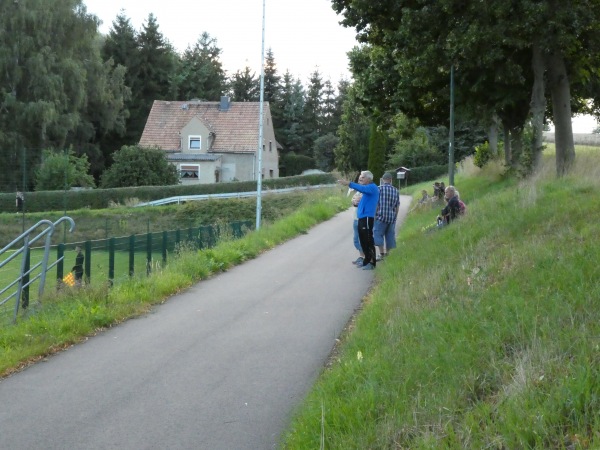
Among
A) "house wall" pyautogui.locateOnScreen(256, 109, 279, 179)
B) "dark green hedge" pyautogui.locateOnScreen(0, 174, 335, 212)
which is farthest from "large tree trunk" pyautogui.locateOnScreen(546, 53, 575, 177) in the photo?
"house wall" pyautogui.locateOnScreen(256, 109, 279, 179)

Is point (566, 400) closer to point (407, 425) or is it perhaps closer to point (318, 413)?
point (407, 425)

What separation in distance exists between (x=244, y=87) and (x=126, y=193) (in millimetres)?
51043

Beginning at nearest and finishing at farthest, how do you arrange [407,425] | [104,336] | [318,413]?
[407,425]
[318,413]
[104,336]

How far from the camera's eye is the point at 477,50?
19484 millimetres

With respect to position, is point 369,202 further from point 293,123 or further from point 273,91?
point 273,91

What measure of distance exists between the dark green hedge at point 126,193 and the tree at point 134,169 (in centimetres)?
253

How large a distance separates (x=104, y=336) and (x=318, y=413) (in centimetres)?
472

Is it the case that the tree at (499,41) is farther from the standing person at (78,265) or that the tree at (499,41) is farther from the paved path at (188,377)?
the standing person at (78,265)

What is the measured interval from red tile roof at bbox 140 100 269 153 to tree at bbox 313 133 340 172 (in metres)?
19.1

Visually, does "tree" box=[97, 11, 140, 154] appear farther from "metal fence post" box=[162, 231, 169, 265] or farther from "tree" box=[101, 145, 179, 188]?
"metal fence post" box=[162, 231, 169, 265]

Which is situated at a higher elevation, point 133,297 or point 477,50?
point 477,50

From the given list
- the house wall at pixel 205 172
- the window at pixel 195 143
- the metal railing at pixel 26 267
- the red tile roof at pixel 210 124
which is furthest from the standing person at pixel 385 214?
the window at pixel 195 143

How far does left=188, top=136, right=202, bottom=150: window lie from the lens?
228 feet

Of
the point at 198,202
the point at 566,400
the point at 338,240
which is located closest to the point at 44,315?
the point at 566,400
